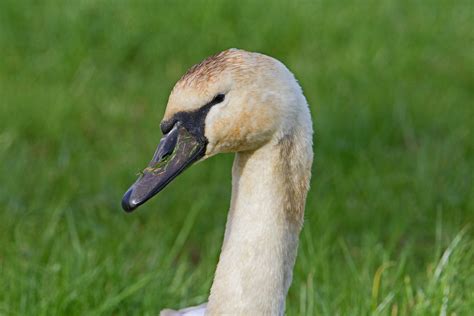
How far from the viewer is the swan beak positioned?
8.64 ft

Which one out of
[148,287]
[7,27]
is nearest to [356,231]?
[148,287]

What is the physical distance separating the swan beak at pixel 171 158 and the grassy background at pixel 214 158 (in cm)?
78

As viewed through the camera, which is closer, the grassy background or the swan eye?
the swan eye

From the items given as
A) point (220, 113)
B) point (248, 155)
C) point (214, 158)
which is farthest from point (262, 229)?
point (214, 158)

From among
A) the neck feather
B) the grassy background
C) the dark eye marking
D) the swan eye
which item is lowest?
the grassy background

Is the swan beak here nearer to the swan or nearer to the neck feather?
the swan

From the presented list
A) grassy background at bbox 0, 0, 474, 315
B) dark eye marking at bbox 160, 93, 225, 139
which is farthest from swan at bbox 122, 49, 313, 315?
grassy background at bbox 0, 0, 474, 315

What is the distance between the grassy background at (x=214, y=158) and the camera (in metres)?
3.51

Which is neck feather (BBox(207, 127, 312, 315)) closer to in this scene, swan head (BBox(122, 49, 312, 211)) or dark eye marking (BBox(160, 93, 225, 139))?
swan head (BBox(122, 49, 312, 211))

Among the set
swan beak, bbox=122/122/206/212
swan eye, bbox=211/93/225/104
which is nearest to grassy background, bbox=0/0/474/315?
swan beak, bbox=122/122/206/212

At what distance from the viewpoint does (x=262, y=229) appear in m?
2.70

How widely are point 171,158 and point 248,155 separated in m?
0.20

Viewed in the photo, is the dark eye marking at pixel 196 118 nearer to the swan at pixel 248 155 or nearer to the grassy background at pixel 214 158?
the swan at pixel 248 155

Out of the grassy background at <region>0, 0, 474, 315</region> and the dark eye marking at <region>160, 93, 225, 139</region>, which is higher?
the dark eye marking at <region>160, 93, 225, 139</region>
